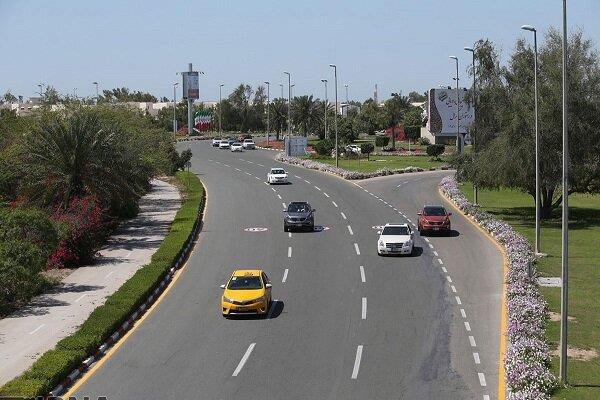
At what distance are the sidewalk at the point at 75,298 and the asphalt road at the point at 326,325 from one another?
7.69 ft

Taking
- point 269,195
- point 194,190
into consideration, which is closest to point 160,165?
point 194,190

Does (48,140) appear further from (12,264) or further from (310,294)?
(310,294)

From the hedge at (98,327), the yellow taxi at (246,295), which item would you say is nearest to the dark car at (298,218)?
the hedge at (98,327)

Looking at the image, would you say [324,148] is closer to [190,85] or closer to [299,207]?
[299,207]

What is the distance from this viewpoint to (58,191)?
152 feet

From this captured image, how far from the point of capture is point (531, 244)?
44875 mm

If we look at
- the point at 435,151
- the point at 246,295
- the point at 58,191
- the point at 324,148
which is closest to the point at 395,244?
A: the point at 246,295

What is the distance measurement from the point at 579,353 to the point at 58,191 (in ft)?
99.2

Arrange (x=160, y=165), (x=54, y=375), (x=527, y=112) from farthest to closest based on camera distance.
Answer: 1. (x=160, y=165)
2. (x=527, y=112)
3. (x=54, y=375)

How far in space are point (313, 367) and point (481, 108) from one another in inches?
1420

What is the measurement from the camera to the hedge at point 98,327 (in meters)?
21.2

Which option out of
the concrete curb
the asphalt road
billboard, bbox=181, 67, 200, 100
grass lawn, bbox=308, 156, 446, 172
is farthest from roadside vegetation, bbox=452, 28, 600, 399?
billboard, bbox=181, 67, 200, 100

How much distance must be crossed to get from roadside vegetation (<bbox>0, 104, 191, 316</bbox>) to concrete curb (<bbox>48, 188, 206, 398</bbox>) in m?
4.33

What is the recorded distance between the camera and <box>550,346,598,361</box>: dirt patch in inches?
958
